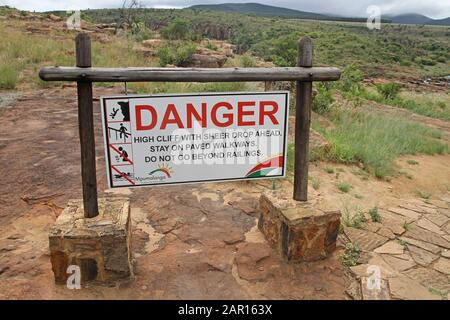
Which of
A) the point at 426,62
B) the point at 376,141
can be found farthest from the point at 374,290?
the point at 426,62

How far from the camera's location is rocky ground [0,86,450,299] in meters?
2.93

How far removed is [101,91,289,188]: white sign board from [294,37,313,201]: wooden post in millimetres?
121

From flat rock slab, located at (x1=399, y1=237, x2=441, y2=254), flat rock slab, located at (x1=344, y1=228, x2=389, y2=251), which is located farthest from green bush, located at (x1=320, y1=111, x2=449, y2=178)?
flat rock slab, located at (x1=344, y1=228, x2=389, y2=251)

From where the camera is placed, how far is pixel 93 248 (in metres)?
2.83

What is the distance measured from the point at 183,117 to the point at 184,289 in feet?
4.23

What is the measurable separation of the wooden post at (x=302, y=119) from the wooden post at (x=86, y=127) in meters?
1.61

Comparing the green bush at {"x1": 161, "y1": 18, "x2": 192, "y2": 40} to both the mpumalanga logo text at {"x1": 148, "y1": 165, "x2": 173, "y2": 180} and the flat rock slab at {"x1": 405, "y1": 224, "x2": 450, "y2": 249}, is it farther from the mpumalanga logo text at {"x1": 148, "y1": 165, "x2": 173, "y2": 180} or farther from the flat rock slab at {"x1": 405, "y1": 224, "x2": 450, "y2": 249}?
the mpumalanga logo text at {"x1": 148, "y1": 165, "x2": 173, "y2": 180}

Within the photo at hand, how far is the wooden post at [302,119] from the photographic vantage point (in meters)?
3.13

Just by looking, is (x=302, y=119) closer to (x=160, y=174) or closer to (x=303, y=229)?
(x=303, y=229)

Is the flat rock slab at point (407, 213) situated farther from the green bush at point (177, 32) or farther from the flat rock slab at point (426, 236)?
the green bush at point (177, 32)

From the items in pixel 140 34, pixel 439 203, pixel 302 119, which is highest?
pixel 140 34

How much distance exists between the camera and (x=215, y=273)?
311 cm

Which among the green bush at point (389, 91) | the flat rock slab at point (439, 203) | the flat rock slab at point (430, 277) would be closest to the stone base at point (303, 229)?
the flat rock slab at point (430, 277)

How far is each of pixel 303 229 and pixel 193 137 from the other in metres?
1.14
